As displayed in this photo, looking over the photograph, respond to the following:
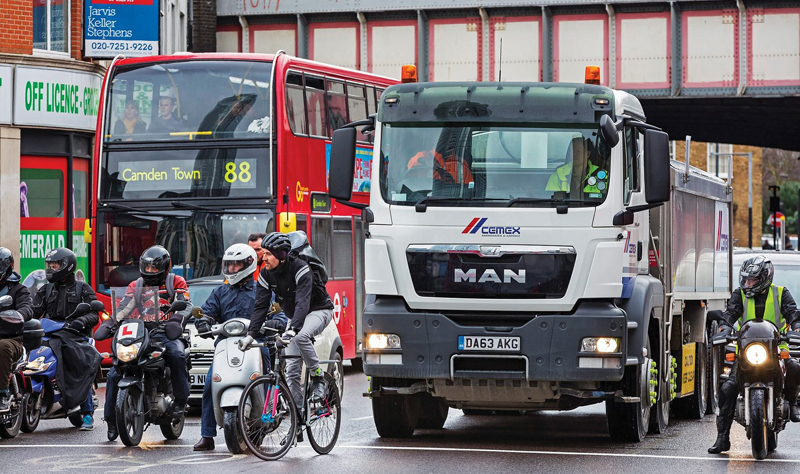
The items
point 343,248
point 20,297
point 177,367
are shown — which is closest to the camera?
point 177,367

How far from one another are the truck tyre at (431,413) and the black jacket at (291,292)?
240 cm

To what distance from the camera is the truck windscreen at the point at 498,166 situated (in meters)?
11.4

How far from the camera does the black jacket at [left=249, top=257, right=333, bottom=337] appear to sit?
1094cm

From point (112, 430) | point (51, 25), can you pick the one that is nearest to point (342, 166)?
point (112, 430)

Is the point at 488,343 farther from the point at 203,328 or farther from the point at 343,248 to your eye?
the point at 343,248

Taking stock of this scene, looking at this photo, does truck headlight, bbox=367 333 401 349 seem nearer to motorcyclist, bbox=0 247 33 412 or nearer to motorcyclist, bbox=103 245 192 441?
motorcyclist, bbox=103 245 192 441

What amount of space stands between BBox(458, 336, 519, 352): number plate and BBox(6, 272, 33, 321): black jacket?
3.83 metres

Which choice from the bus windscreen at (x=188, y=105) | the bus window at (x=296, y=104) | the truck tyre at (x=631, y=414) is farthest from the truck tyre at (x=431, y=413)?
the bus window at (x=296, y=104)

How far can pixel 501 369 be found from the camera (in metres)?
11.3

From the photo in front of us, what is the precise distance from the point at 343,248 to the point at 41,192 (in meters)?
7.24

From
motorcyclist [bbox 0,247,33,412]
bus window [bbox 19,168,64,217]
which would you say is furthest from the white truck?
bus window [bbox 19,168,64,217]

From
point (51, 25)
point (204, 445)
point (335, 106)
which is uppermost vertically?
point (51, 25)

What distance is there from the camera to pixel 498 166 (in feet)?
37.4

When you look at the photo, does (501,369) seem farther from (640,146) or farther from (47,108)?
(47,108)
